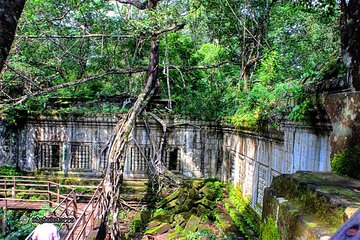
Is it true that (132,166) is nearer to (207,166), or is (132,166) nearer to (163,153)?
(163,153)

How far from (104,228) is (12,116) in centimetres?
708

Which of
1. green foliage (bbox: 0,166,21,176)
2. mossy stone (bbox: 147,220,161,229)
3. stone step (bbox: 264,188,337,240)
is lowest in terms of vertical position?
mossy stone (bbox: 147,220,161,229)

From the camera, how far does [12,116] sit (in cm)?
1125

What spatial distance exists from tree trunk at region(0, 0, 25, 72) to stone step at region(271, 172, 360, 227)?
195 centimetres

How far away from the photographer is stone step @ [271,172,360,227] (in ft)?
3.04

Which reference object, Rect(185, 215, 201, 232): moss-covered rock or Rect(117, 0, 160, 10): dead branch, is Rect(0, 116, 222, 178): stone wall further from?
Rect(117, 0, 160, 10): dead branch

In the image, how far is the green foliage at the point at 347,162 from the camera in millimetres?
1392

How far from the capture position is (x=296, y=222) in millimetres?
1030

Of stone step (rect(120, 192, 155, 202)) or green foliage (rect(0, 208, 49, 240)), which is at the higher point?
stone step (rect(120, 192, 155, 202))

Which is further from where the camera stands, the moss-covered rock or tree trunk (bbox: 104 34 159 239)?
the moss-covered rock

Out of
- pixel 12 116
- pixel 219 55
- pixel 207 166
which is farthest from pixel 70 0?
pixel 207 166

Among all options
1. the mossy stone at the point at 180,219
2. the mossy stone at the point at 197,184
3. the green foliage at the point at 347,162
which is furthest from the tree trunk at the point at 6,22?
the mossy stone at the point at 197,184

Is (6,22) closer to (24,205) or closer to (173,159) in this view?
(24,205)

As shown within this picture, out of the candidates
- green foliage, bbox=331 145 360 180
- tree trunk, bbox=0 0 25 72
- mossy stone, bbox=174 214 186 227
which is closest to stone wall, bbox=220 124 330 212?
mossy stone, bbox=174 214 186 227
